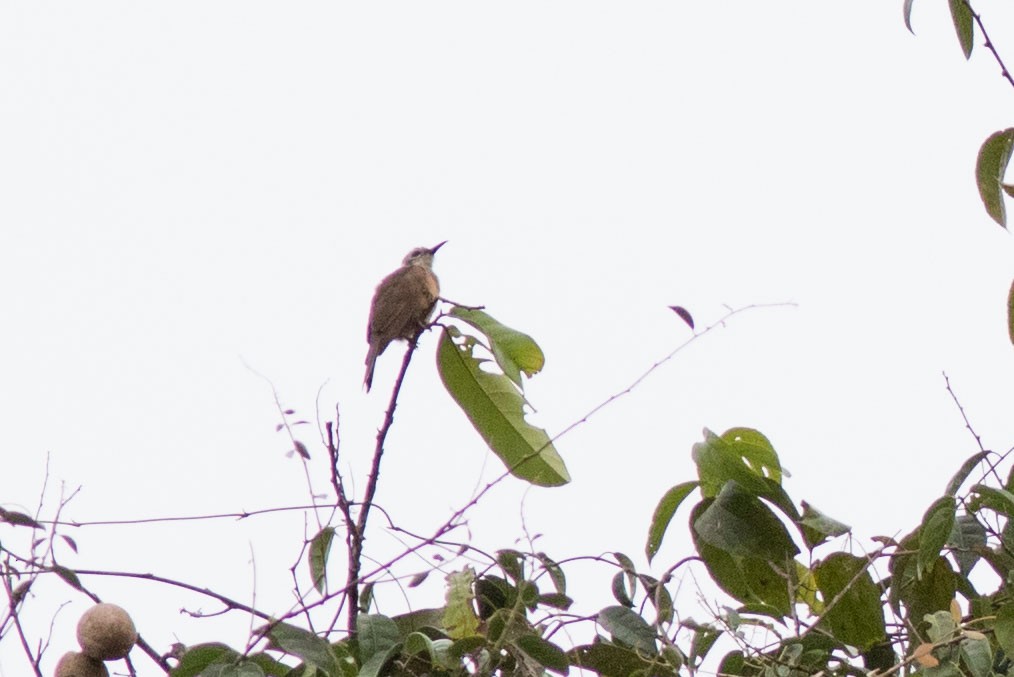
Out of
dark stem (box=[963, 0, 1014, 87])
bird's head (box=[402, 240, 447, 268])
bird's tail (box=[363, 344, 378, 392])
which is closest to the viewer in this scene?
dark stem (box=[963, 0, 1014, 87])

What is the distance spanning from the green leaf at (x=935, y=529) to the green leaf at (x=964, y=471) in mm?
66

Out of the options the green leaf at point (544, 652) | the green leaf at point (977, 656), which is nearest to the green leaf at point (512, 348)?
the green leaf at point (544, 652)

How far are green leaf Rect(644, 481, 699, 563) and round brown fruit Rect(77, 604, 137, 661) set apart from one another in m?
1.06

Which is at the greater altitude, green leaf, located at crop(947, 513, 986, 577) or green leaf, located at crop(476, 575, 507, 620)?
green leaf, located at crop(476, 575, 507, 620)

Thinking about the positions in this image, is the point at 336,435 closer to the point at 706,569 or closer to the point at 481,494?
the point at 481,494

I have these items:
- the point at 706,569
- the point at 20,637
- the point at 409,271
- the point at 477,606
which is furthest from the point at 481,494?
the point at 409,271

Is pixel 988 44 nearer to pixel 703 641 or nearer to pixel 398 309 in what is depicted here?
pixel 703 641

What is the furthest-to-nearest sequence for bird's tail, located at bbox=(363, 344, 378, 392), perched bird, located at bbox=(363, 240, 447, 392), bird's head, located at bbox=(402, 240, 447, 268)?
bird's head, located at bbox=(402, 240, 447, 268) → bird's tail, located at bbox=(363, 344, 378, 392) → perched bird, located at bbox=(363, 240, 447, 392)

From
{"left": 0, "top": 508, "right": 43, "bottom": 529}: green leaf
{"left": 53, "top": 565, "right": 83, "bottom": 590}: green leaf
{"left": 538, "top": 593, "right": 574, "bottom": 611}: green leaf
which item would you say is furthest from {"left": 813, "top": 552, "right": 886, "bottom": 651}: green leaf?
{"left": 0, "top": 508, "right": 43, "bottom": 529}: green leaf

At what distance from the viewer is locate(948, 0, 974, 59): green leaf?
204 cm

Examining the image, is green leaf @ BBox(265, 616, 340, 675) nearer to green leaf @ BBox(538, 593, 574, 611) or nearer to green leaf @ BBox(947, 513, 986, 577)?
green leaf @ BBox(538, 593, 574, 611)

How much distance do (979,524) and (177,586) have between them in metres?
1.56

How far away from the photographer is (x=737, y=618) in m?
2.36

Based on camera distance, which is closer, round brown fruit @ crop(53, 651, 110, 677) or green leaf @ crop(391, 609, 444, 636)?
round brown fruit @ crop(53, 651, 110, 677)
